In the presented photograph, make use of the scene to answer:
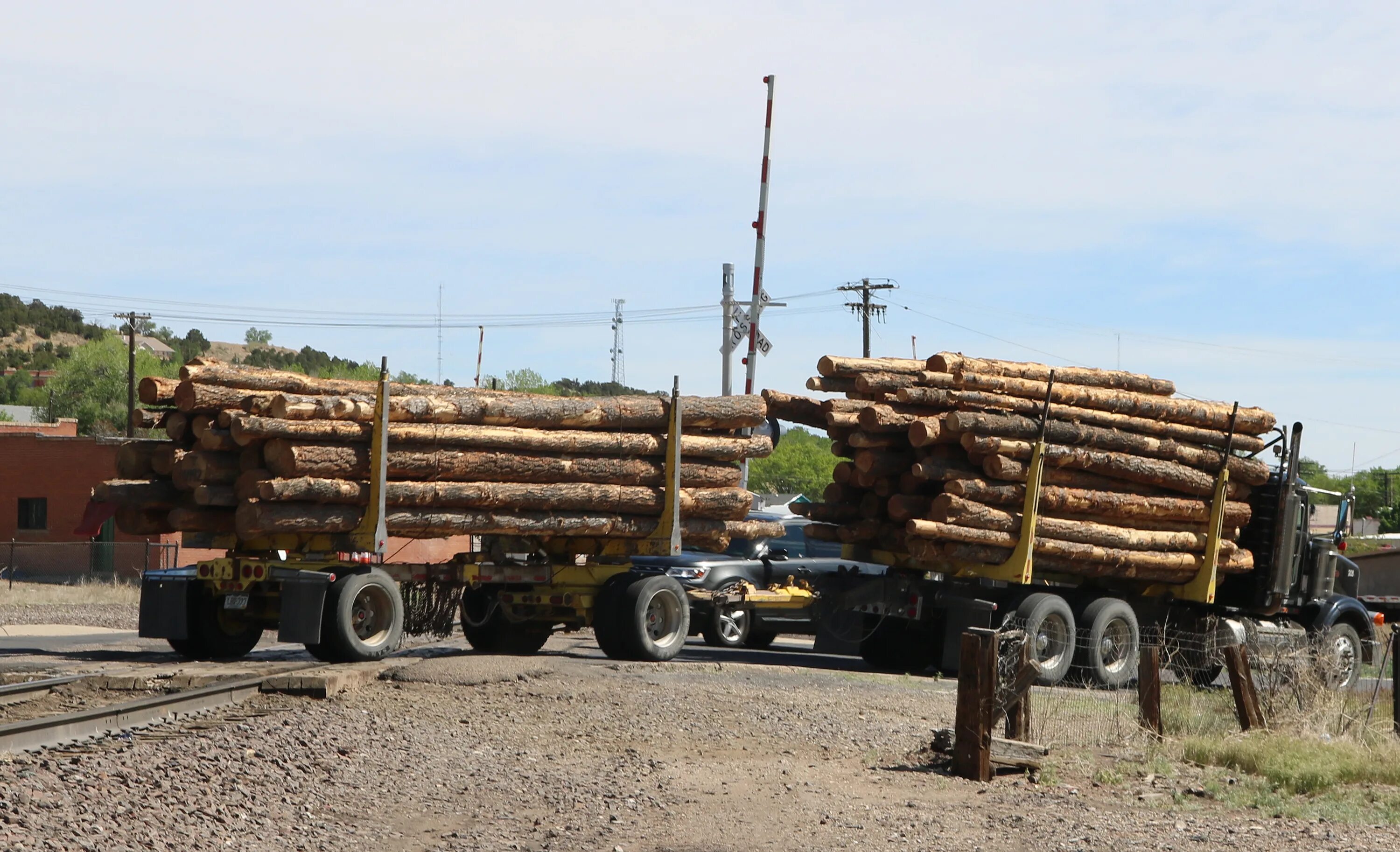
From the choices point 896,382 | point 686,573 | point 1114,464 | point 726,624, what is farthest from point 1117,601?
point 686,573

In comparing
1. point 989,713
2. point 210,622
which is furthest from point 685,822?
point 210,622

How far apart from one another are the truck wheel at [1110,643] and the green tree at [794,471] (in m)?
77.3

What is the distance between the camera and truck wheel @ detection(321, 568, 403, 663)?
15.5 m

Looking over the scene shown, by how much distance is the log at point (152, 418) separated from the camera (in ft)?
54.1

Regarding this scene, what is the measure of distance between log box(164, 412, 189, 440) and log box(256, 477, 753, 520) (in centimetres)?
132

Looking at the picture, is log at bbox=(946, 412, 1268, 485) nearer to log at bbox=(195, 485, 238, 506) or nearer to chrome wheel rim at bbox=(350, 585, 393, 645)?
chrome wheel rim at bbox=(350, 585, 393, 645)

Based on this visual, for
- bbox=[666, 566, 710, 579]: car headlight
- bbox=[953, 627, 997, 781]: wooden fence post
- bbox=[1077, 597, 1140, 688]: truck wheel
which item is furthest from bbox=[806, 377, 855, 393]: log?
bbox=[953, 627, 997, 781]: wooden fence post

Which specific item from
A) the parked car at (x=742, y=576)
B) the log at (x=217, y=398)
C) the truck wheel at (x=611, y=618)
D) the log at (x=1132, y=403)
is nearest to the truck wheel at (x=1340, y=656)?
the log at (x=1132, y=403)

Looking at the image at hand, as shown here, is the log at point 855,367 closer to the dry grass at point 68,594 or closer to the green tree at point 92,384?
the dry grass at point 68,594

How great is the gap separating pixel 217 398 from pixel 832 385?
22.7 ft

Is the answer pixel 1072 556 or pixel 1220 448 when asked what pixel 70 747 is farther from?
pixel 1220 448

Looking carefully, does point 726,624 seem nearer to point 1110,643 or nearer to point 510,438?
point 510,438

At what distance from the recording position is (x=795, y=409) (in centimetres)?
1881

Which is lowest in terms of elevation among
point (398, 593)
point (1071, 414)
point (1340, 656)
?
point (1340, 656)
